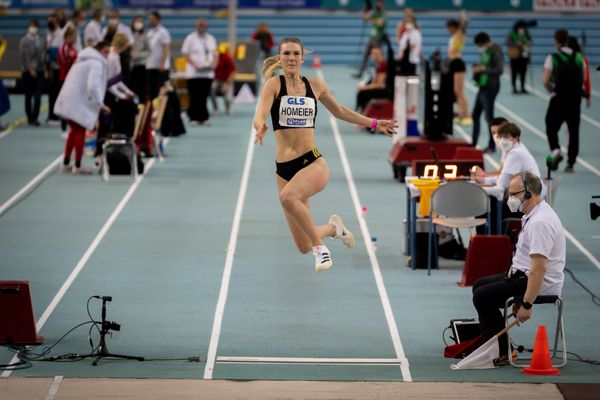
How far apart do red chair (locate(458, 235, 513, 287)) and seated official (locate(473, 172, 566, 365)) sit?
214 centimetres

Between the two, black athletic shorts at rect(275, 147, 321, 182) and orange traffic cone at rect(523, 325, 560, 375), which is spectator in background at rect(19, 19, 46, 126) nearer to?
black athletic shorts at rect(275, 147, 321, 182)

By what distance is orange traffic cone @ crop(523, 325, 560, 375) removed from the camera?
8469mm

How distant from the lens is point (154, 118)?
19500 millimetres

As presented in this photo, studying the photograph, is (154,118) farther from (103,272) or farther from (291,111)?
(291,111)

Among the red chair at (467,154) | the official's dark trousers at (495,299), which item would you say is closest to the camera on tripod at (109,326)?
the official's dark trousers at (495,299)

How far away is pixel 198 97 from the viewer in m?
22.8

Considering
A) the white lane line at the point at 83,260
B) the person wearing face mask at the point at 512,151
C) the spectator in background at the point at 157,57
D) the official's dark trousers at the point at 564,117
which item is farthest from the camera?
the spectator in background at the point at 157,57

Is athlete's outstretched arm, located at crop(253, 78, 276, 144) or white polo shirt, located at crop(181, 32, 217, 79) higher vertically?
athlete's outstretched arm, located at crop(253, 78, 276, 144)

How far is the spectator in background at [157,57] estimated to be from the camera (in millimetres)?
22656

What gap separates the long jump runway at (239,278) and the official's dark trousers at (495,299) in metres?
0.31

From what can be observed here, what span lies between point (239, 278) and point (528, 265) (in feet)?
12.0

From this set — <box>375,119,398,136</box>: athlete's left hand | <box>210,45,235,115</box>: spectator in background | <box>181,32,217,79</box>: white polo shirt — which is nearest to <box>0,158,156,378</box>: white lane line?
<box>375,119,398,136</box>: athlete's left hand

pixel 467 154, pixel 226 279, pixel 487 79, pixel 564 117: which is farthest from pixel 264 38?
pixel 226 279

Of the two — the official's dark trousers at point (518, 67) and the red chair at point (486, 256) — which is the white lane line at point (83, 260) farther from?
the official's dark trousers at point (518, 67)
